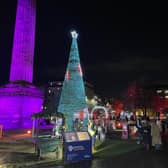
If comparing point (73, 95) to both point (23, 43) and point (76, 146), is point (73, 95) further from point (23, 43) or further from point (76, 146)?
point (23, 43)

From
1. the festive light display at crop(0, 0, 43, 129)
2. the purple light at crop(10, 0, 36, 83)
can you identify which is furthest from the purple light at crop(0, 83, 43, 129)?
the purple light at crop(10, 0, 36, 83)

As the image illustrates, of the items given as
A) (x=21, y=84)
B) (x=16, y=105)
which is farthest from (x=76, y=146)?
(x=21, y=84)

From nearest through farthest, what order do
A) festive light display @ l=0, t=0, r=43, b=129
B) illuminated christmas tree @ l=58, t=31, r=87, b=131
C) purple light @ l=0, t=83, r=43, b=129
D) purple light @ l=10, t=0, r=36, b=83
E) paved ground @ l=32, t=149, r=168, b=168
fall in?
paved ground @ l=32, t=149, r=168, b=168, illuminated christmas tree @ l=58, t=31, r=87, b=131, purple light @ l=0, t=83, r=43, b=129, festive light display @ l=0, t=0, r=43, b=129, purple light @ l=10, t=0, r=36, b=83

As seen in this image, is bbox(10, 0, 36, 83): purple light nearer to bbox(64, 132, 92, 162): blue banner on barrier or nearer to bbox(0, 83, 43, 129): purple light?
bbox(0, 83, 43, 129): purple light

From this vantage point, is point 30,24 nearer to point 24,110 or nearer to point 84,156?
point 24,110

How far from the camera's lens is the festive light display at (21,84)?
4178cm

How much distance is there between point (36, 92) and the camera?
45312 mm

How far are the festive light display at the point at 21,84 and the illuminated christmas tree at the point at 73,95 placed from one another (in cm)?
1854

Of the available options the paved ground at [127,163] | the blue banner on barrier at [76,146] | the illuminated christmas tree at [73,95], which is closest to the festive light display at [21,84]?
the illuminated christmas tree at [73,95]

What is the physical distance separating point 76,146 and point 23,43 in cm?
3672

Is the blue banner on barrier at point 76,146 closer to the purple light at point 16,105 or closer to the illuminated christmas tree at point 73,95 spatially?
the illuminated christmas tree at point 73,95

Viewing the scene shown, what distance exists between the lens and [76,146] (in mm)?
11570

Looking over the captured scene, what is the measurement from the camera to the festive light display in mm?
41781

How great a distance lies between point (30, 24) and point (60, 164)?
39213mm
